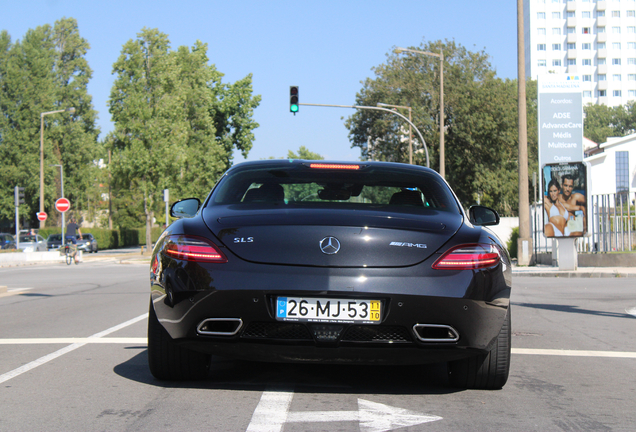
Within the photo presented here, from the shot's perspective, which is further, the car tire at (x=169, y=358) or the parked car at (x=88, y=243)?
the parked car at (x=88, y=243)

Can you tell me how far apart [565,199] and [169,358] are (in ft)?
56.9

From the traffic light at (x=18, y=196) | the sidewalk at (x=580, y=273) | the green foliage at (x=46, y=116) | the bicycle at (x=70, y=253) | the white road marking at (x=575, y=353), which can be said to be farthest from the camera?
the green foliage at (x=46, y=116)

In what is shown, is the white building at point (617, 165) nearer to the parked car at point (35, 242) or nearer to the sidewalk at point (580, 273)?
the parked car at point (35, 242)

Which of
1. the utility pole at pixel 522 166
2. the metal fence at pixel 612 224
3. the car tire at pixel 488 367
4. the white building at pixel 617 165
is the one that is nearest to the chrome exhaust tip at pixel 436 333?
the car tire at pixel 488 367

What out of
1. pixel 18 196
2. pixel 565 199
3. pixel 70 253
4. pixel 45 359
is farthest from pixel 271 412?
pixel 18 196

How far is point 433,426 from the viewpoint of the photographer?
4113mm

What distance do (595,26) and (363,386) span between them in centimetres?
14425

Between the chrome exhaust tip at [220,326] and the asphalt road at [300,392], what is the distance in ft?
1.39

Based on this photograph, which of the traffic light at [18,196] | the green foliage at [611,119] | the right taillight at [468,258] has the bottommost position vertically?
the right taillight at [468,258]

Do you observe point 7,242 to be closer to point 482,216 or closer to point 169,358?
point 169,358

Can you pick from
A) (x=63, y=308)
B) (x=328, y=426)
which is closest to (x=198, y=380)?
(x=328, y=426)

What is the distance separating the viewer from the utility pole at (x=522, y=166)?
23.4 meters

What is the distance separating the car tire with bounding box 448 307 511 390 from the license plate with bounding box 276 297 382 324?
3.14 ft

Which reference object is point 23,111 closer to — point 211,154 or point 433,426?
point 211,154
